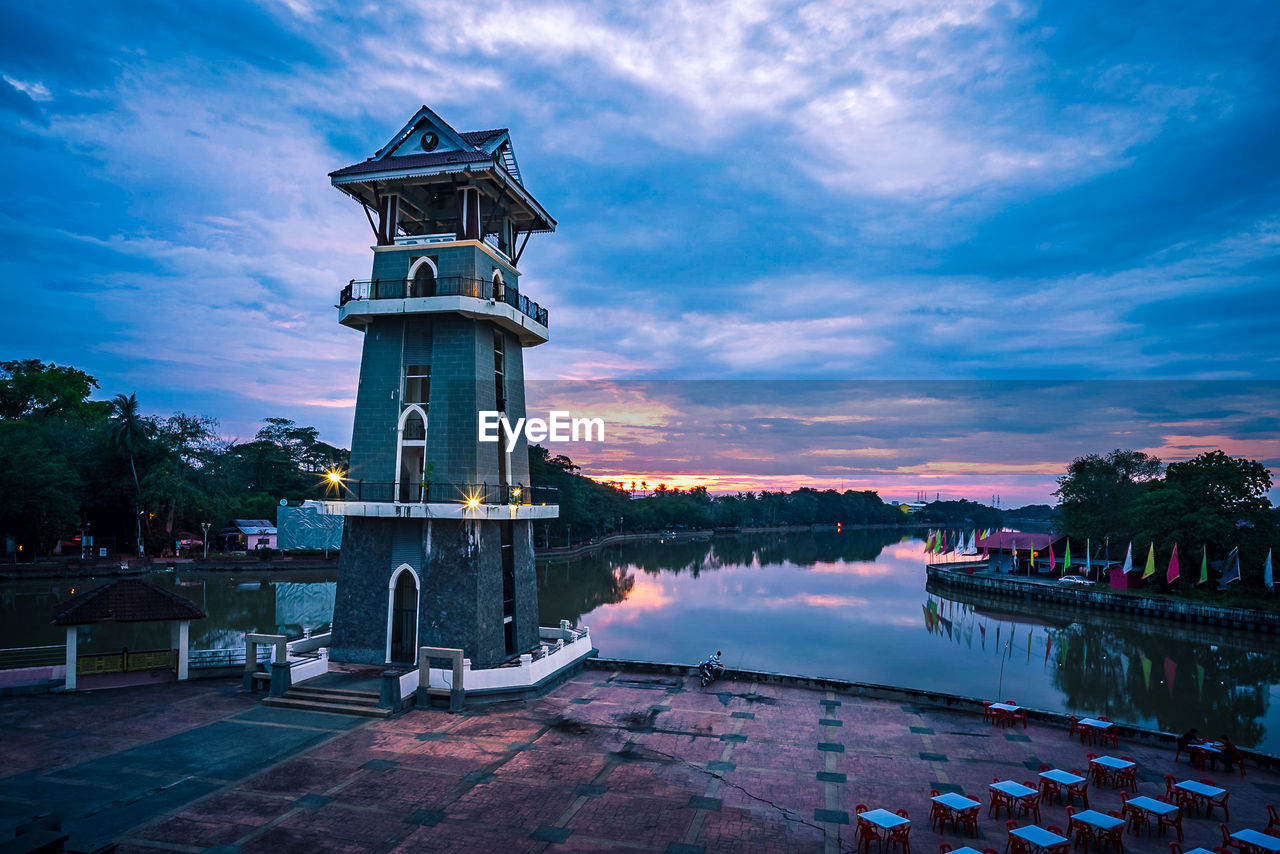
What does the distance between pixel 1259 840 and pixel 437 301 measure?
19679 mm

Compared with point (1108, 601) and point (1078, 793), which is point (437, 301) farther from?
point (1108, 601)

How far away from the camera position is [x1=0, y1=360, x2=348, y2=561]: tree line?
48625mm

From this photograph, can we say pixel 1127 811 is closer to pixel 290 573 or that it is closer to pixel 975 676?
pixel 975 676

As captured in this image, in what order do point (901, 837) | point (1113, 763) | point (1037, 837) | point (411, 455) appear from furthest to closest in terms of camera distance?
point (411, 455) → point (1113, 763) → point (901, 837) → point (1037, 837)

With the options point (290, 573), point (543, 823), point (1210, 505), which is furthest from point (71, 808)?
point (1210, 505)

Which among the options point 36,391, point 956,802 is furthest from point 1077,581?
point 36,391

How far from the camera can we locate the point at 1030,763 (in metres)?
14.6

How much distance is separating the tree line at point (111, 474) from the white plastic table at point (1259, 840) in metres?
39.7

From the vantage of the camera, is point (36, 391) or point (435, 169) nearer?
point (435, 169)

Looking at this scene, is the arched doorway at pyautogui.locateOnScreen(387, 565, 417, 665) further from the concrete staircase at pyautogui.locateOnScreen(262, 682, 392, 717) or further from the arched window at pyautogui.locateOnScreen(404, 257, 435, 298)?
the arched window at pyautogui.locateOnScreen(404, 257, 435, 298)

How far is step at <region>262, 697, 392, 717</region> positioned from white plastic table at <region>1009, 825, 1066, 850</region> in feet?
43.1

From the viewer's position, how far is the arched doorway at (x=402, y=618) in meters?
20.0

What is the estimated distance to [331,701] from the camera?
672 inches

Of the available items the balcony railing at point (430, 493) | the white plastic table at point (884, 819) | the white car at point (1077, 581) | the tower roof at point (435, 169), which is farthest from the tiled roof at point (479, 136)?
the white car at point (1077, 581)
